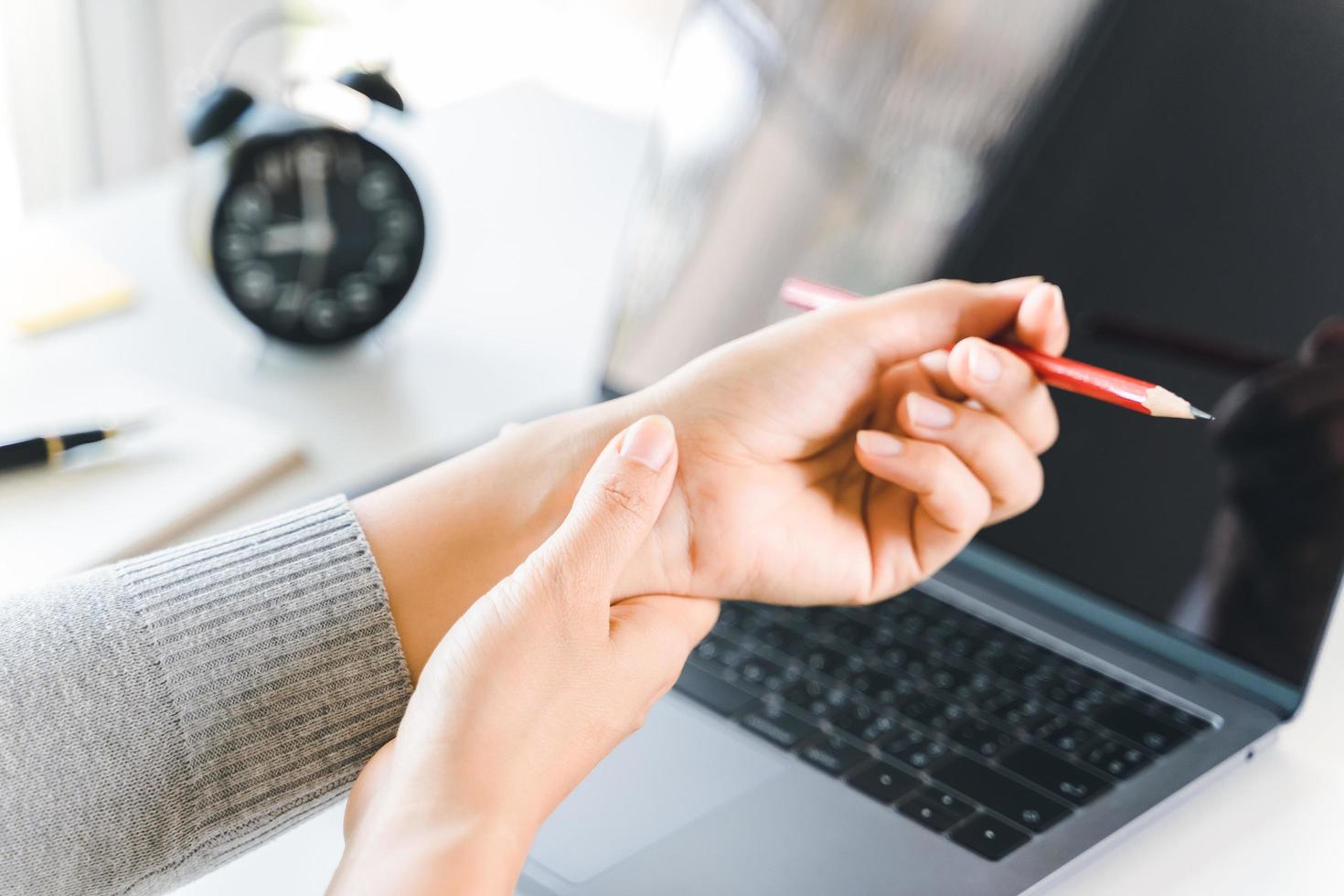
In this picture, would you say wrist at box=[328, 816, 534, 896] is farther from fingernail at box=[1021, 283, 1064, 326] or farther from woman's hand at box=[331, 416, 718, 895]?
fingernail at box=[1021, 283, 1064, 326]

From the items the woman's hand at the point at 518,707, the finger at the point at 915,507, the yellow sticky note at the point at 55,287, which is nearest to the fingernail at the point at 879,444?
the finger at the point at 915,507

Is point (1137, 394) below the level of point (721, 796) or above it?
above

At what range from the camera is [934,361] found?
59cm

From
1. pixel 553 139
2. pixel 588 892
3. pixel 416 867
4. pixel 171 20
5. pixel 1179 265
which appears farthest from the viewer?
pixel 171 20

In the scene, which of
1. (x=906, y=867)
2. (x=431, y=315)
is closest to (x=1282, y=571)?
(x=906, y=867)

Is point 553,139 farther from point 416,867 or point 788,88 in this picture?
point 416,867

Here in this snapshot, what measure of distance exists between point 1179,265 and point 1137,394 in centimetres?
20

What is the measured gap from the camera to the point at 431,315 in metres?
0.95

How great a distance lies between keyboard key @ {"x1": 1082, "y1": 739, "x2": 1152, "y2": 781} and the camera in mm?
551

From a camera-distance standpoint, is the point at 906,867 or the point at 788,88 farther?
the point at 788,88

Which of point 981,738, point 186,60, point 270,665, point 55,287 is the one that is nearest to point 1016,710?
point 981,738

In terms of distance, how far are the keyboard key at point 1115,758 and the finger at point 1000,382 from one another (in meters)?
0.15

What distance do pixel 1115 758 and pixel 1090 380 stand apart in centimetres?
18

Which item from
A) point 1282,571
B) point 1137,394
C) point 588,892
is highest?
point 1137,394
